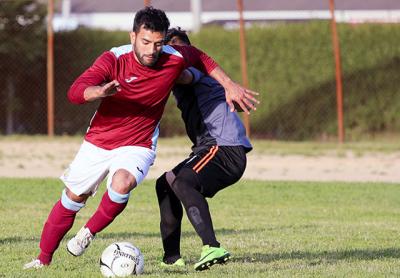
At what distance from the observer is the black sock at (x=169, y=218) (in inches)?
289

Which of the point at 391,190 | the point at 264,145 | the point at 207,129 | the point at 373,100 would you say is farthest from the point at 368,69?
the point at 207,129

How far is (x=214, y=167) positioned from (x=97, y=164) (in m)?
0.81

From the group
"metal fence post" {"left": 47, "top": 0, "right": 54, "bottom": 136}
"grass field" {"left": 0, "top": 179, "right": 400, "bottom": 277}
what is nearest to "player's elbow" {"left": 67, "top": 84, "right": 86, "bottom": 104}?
"grass field" {"left": 0, "top": 179, "right": 400, "bottom": 277}

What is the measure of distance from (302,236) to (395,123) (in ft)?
40.6

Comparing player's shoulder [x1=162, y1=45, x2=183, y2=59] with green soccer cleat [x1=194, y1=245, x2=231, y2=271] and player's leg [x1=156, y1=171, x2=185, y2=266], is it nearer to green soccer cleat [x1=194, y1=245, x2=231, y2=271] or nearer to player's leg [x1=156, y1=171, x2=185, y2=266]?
player's leg [x1=156, y1=171, x2=185, y2=266]

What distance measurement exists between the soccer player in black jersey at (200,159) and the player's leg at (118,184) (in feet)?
1.14

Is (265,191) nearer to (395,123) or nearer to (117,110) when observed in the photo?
(117,110)

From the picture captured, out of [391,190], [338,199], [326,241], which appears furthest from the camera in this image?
[391,190]

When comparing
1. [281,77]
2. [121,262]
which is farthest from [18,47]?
[121,262]

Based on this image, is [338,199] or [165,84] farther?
[338,199]

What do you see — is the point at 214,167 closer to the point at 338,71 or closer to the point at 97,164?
the point at 97,164

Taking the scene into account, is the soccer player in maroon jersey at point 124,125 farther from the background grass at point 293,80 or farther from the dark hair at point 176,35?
the background grass at point 293,80

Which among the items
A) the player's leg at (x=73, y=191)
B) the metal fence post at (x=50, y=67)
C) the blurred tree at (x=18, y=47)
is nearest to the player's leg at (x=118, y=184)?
the player's leg at (x=73, y=191)

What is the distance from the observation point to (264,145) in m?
19.8
